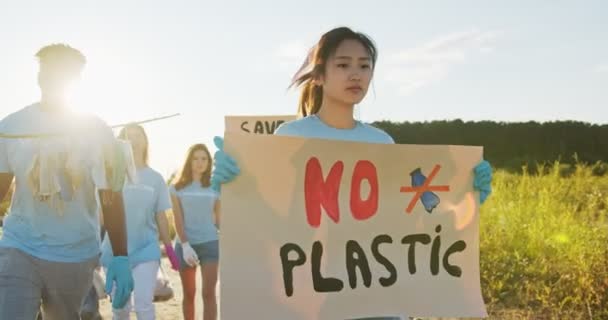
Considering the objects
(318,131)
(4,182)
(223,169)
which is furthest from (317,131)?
(4,182)

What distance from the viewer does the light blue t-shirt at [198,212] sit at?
22.8ft

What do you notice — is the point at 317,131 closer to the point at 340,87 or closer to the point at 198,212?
the point at 340,87

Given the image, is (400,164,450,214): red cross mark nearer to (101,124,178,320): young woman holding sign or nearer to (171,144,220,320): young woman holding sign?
(101,124,178,320): young woman holding sign

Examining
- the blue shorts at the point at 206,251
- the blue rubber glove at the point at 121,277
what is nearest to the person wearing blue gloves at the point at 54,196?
the blue rubber glove at the point at 121,277

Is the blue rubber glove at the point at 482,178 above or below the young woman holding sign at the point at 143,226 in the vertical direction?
above

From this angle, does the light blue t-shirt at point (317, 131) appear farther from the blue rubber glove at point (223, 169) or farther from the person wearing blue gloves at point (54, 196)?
the person wearing blue gloves at point (54, 196)

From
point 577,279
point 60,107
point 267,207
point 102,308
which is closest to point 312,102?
point 267,207

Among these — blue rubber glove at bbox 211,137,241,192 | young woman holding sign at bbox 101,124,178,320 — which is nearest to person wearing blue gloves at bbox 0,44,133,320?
blue rubber glove at bbox 211,137,241,192

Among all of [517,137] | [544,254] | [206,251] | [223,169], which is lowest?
[544,254]

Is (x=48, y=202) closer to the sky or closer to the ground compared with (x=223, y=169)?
closer to the ground

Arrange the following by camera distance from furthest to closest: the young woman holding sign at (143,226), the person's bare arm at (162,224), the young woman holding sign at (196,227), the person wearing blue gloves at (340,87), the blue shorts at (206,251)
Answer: the blue shorts at (206,251) → the young woman holding sign at (196,227) → the person's bare arm at (162,224) → the young woman holding sign at (143,226) → the person wearing blue gloves at (340,87)

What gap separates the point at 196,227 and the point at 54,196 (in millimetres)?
3373

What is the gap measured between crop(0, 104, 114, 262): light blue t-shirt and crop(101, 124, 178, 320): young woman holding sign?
1.62 metres

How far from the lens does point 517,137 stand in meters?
38.4
